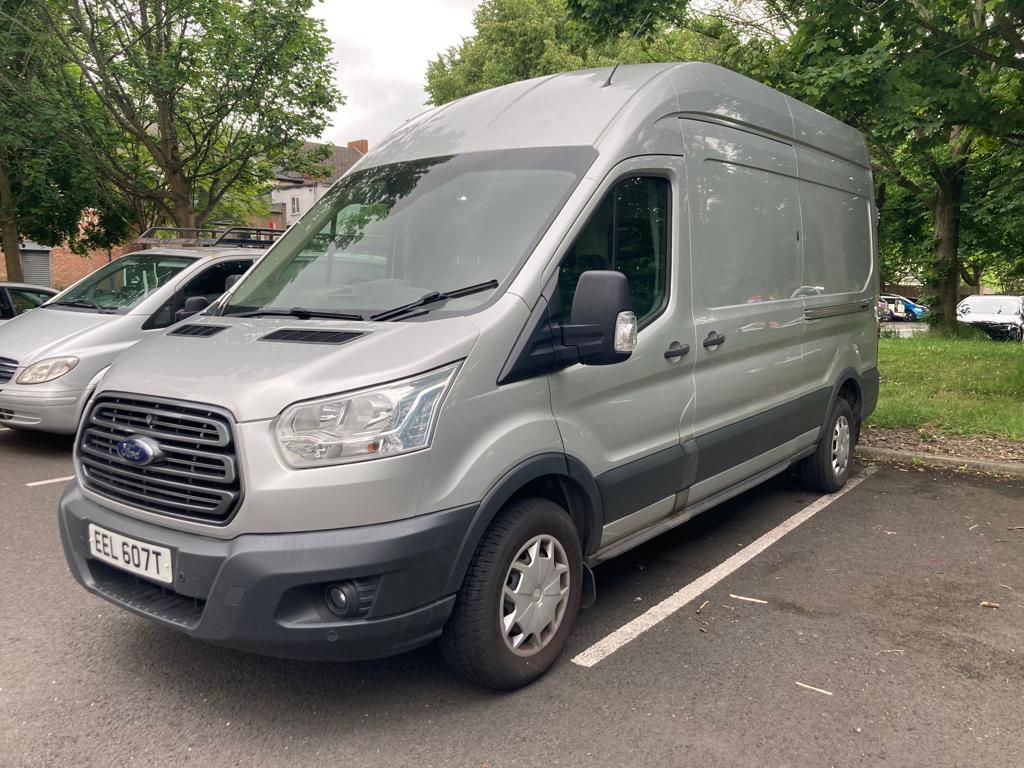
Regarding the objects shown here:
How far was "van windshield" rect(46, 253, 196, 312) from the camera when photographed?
8016 millimetres

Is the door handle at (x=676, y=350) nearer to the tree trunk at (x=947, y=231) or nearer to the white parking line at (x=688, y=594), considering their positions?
the white parking line at (x=688, y=594)

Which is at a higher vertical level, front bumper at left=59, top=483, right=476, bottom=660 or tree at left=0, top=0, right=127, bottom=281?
tree at left=0, top=0, right=127, bottom=281

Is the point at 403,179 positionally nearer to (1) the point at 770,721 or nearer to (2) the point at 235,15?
(1) the point at 770,721

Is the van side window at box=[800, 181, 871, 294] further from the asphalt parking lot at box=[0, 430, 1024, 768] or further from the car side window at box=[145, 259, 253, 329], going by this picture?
the car side window at box=[145, 259, 253, 329]

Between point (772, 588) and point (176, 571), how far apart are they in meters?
2.96

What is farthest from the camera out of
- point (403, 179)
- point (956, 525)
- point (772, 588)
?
point (956, 525)

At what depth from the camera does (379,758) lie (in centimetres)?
296

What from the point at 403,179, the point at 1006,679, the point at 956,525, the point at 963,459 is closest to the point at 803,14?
the point at 963,459

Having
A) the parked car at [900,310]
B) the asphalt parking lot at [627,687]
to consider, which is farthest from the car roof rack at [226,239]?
the parked car at [900,310]

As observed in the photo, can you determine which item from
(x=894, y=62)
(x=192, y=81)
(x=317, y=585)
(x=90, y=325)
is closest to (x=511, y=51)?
(x=192, y=81)

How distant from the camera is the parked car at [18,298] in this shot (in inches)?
412

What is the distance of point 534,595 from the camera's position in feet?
11.1

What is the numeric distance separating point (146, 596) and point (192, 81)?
42.2 feet

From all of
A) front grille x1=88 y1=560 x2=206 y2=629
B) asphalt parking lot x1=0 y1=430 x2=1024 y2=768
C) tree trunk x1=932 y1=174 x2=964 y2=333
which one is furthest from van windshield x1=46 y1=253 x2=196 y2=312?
tree trunk x1=932 y1=174 x2=964 y2=333
